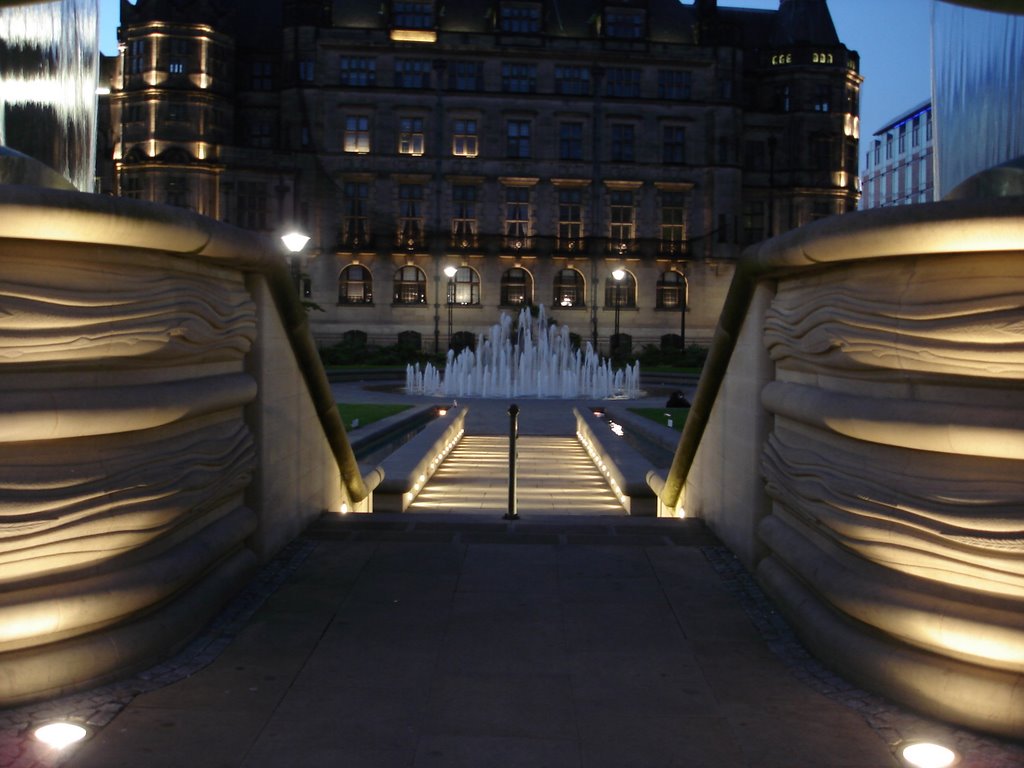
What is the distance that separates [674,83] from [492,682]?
56.3 meters

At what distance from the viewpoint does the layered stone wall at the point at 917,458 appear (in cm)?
422

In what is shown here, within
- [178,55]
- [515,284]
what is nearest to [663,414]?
[515,284]

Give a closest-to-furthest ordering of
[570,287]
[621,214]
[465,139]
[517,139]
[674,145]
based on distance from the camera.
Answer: [465,139] → [517,139] → [570,287] → [621,214] → [674,145]

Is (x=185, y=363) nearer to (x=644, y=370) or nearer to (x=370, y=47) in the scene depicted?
(x=644, y=370)

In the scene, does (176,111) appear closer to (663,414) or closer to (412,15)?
(412,15)

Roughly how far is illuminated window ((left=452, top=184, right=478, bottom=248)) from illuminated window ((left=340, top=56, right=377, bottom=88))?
772 cm

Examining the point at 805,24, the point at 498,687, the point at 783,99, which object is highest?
the point at 805,24

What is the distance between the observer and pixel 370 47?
178 ft

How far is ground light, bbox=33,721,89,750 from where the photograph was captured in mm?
4090

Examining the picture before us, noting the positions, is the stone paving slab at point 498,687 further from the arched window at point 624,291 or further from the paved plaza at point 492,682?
the arched window at point 624,291

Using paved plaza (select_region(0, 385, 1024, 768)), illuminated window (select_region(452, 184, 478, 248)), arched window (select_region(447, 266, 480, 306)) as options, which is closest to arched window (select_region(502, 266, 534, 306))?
arched window (select_region(447, 266, 480, 306))

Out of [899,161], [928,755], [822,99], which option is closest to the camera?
[928,755]

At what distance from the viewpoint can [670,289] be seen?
57062mm

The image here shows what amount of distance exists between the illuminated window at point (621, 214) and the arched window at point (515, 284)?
5.60m
